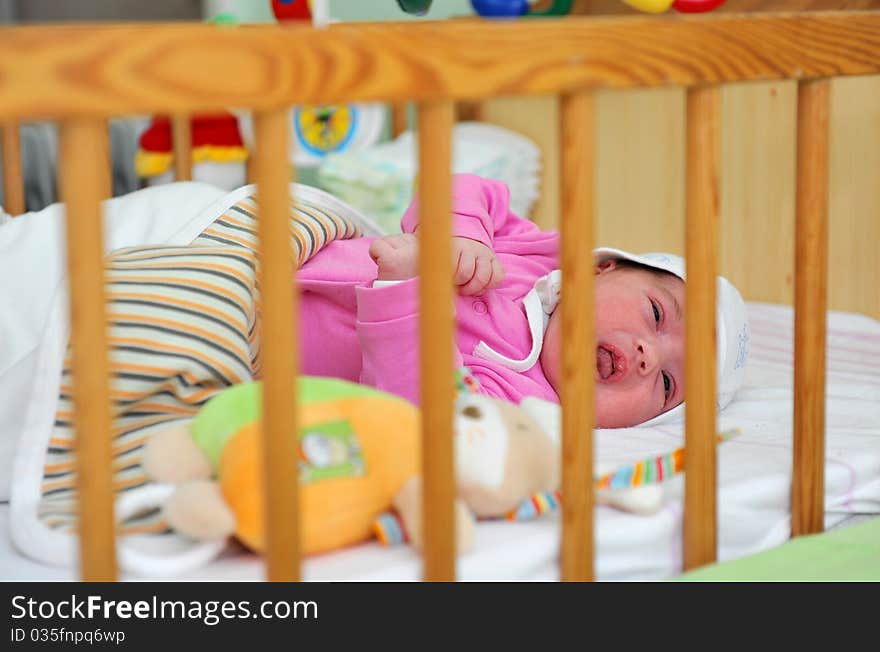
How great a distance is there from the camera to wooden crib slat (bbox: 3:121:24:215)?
1556 mm

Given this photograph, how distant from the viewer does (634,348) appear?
1075mm

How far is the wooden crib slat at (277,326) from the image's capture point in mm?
567

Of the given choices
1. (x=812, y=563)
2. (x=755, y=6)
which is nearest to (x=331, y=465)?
(x=812, y=563)

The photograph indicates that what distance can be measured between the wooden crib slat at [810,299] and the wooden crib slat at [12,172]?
1.11 metres

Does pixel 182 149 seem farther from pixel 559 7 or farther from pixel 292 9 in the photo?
pixel 559 7

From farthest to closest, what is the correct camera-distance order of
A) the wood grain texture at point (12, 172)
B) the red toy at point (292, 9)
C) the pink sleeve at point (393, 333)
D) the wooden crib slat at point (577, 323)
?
the red toy at point (292, 9)
the wood grain texture at point (12, 172)
the pink sleeve at point (393, 333)
the wooden crib slat at point (577, 323)

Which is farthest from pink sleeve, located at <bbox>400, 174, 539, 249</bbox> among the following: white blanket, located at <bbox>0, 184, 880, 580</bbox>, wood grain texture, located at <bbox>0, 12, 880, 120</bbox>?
wood grain texture, located at <bbox>0, 12, 880, 120</bbox>

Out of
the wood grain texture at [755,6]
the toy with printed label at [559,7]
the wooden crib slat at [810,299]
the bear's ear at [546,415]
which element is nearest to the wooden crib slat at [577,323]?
the bear's ear at [546,415]

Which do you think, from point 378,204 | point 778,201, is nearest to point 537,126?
point 378,204

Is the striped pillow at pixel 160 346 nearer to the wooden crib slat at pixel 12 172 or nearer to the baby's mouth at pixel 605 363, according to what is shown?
the baby's mouth at pixel 605 363

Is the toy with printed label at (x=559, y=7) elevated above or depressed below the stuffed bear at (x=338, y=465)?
above

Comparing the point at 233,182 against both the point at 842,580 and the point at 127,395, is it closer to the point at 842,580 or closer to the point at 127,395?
the point at 127,395
